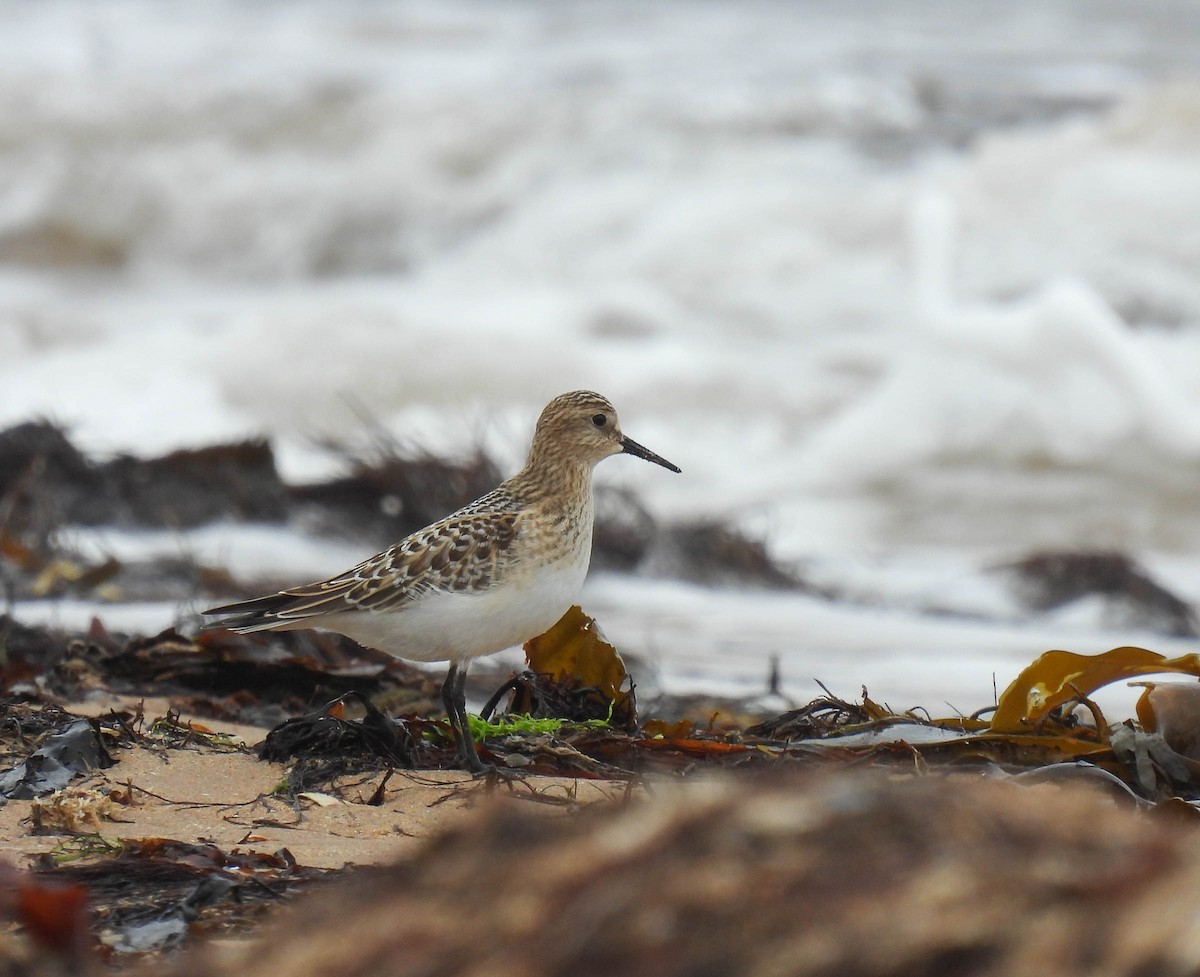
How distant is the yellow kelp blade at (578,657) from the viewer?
3990 millimetres

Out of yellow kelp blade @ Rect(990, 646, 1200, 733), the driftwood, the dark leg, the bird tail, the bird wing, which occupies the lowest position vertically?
the dark leg

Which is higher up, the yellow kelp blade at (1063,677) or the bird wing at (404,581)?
the bird wing at (404,581)

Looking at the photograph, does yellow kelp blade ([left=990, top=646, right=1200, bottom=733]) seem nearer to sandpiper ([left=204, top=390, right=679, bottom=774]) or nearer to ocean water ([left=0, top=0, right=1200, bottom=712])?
sandpiper ([left=204, top=390, right=679, bottom=774])

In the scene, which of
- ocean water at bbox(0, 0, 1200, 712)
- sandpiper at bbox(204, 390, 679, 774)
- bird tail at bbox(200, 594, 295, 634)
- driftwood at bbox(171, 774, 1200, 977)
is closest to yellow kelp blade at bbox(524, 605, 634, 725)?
sandpiper at bbox(204, 390, 679, 774)

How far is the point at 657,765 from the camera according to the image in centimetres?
343

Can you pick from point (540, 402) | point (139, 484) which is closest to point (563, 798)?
point (139, 484)

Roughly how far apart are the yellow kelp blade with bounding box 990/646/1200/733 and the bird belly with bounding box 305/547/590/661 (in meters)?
1.11

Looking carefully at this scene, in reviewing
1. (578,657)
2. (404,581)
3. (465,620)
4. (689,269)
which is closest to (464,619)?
(465,620)

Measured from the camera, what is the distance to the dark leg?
3.49 meters

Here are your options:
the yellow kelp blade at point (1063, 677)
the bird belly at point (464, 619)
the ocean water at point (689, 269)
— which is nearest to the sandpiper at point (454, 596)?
the bird belly at point (464, 619)

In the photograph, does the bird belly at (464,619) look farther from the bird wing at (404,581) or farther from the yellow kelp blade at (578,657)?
the yellow kelp blade at (578,657)

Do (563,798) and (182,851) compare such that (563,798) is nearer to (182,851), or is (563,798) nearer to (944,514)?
(182,851)

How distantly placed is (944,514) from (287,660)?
606 centimetres

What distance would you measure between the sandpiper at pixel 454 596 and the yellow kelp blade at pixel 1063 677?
1100 mm
